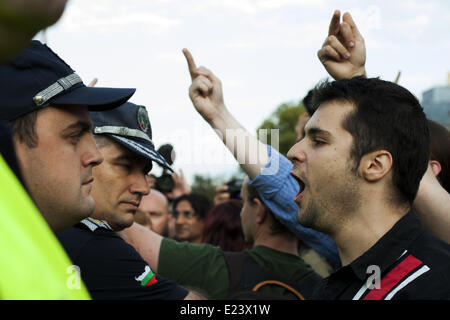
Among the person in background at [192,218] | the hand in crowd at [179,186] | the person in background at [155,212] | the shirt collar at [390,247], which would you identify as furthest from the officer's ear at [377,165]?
the hand in crowd at [179,186]

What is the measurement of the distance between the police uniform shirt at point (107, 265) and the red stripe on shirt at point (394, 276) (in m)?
0.88

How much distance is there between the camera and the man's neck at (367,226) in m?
2.36

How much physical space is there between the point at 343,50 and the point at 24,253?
2.47 meters

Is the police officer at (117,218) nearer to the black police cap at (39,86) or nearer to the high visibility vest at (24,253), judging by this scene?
the black police cap at (39,86)

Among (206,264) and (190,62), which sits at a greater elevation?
(190,62)

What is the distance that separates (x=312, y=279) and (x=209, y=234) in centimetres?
142

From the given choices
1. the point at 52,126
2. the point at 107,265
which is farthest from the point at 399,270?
the point at 52,126

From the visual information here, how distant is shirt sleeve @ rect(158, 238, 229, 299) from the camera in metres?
3.34

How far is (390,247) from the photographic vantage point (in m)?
2.21

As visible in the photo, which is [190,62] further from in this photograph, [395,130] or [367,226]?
[367,226]

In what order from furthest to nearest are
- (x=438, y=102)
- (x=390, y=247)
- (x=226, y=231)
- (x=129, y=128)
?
1. (x=438, y=102)
2. (x=226, y=231)
3. (x=129, y=128)
4. (x=390, y=247)

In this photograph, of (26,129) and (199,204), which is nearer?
(26,129)

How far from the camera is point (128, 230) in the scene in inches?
130

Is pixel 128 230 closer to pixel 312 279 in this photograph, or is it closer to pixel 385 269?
pixel 312 279
